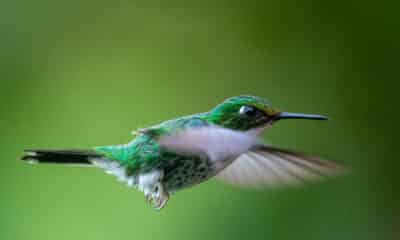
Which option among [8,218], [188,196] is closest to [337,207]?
[188,196]

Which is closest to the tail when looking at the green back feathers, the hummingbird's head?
the green back feathers

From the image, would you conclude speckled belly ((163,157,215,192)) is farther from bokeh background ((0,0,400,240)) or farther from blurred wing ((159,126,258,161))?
bokeh background ((0,0,400,240))

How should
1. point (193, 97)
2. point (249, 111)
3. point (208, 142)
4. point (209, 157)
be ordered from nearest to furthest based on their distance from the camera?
point (208, 142)
point (209, 157)
point (249, 111)
point (193, 97)

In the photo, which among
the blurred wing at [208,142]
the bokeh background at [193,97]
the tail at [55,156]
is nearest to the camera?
the blurred wing at [208,142]

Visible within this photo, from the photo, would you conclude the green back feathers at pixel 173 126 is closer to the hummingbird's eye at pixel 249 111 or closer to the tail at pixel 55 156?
the hummingbird's eye at pixel 249 111

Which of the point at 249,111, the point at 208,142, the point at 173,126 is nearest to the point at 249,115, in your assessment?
the point at 249,111

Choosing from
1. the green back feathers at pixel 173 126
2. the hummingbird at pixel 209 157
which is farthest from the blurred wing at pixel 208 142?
the green back feathers at pixel 173 126

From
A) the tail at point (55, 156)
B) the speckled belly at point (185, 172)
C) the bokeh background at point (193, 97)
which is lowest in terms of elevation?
the speckled belly at point (185, 172)

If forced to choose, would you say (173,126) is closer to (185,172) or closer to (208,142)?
(185,172)

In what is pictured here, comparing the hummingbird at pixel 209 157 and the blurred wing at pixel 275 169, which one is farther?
the blurred wing at pixel 275 169
